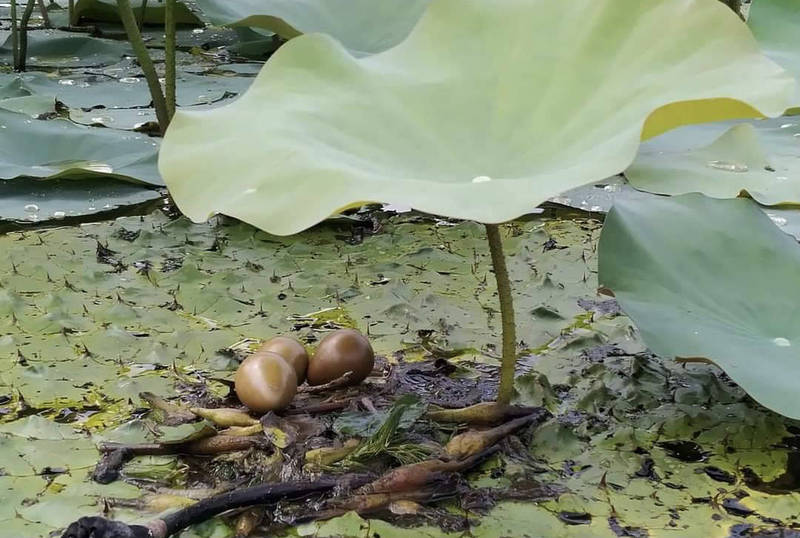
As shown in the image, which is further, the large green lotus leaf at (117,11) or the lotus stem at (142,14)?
the large green lotus leaf at (117,11)

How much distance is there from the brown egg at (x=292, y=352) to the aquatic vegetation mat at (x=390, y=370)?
77mm

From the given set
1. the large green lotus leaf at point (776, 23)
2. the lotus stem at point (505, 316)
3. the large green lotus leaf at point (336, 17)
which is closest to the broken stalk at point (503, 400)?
the lotus stem at point (505, 316)

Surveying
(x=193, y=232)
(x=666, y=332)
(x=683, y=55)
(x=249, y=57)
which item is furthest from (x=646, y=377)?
(x=249, y=57)

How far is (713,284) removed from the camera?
109cm

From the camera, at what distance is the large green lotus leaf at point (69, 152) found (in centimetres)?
165

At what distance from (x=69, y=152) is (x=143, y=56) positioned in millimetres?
244

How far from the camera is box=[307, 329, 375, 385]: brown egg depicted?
1075 millimetres

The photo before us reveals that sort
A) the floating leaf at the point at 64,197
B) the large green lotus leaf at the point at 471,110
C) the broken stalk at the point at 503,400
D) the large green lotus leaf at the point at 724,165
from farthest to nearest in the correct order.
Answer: the floating leaf at the point at 64,197
the large green lotus leaf at the point at 724,165
the broken stalk at the point at 503,400
the large green lotus leaf at the point at 471,110

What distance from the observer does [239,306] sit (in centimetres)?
131

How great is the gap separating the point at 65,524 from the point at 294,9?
112cm

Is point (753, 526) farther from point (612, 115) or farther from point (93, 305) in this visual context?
point (93, 305)

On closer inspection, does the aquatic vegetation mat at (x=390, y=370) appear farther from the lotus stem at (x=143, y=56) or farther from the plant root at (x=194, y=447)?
the lotus stem at (x=143, y=56)

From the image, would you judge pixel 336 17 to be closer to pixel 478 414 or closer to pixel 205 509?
pixel 478 414

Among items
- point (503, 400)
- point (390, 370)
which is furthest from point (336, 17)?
point (503, 400)
